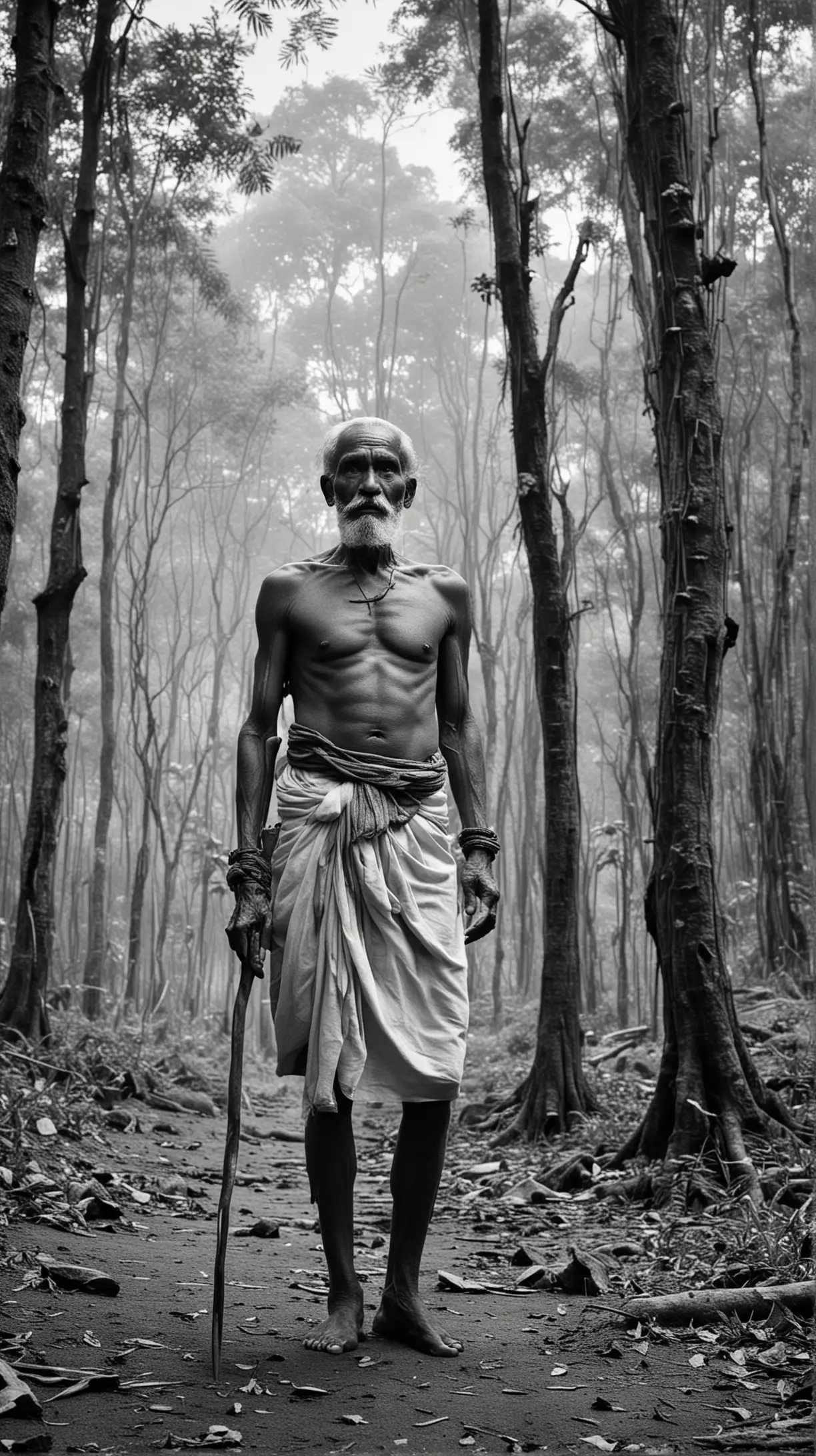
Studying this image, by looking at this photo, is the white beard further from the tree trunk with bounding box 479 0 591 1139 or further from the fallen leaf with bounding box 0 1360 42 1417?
the tree trunk with bounding box 479 0 591 1139

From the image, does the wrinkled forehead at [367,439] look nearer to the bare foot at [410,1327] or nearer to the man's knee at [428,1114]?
the man's knee at [428,1114]

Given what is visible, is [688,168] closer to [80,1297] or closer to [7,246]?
[7,246]

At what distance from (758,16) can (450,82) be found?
3698 mm

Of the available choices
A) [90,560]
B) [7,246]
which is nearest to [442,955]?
[7,246]

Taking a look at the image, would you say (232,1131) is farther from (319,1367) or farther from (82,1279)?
(82,1279)

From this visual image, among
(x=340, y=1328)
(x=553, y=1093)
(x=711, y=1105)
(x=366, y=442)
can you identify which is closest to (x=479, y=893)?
(x=340, y=1328)

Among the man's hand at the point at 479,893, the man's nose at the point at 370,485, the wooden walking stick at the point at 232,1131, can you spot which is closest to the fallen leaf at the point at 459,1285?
the wooden walking stick at the point at 232,1131

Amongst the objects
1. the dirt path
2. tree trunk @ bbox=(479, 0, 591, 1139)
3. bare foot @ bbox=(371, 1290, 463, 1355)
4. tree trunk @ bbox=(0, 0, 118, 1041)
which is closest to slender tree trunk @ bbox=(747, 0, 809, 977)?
tree trunk @ bbox=(479, 0, 591, 1139)

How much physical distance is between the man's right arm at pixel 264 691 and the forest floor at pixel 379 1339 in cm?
104

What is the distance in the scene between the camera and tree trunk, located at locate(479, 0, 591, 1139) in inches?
219

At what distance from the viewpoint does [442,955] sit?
2.43 meters

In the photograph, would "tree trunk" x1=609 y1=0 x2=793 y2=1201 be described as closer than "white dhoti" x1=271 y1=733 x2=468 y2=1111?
No

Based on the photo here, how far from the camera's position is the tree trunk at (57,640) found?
211 inches

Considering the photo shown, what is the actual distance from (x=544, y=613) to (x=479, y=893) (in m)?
3.55
